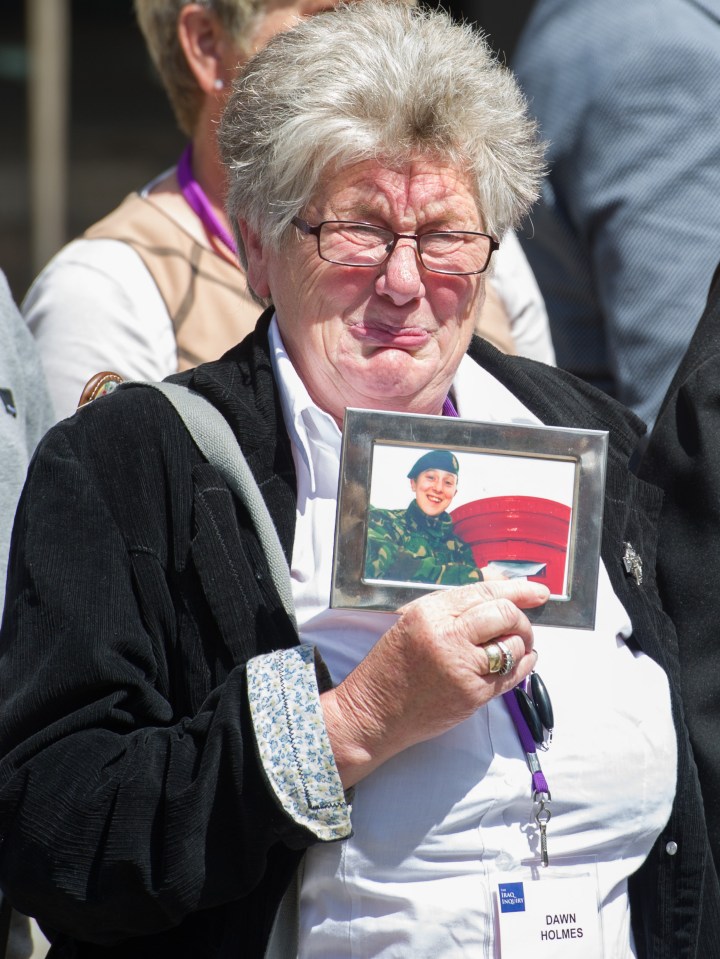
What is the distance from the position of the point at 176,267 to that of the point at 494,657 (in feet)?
4.47

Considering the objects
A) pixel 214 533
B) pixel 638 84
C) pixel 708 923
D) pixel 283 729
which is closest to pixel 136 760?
pixel 283 729

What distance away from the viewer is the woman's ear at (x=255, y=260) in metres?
2.13

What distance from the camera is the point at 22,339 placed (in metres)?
2.34

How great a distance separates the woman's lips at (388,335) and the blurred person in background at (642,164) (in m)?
0.96

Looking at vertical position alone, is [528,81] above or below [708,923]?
above

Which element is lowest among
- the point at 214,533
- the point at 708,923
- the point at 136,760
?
the point at 708,923

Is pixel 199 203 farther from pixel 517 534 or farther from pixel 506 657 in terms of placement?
pixel 506 657

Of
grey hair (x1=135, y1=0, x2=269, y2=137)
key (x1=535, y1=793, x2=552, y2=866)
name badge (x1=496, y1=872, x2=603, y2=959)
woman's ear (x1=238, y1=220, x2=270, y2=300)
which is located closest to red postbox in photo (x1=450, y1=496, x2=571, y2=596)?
key (x1=535, y1=793, x2=552, y2=866)

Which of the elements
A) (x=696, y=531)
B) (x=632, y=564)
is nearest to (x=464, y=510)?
(x=632, y=564)

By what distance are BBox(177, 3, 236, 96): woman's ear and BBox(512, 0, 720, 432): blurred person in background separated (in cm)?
71

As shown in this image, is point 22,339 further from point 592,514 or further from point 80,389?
point 592,514

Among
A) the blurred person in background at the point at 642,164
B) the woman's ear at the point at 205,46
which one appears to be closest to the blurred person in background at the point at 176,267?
the woman's ear at the point at 205,46

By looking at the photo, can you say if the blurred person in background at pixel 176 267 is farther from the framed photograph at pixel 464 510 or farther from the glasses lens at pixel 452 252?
the framed photograph at pixel 464 510

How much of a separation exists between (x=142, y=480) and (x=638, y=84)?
5.29 ft
